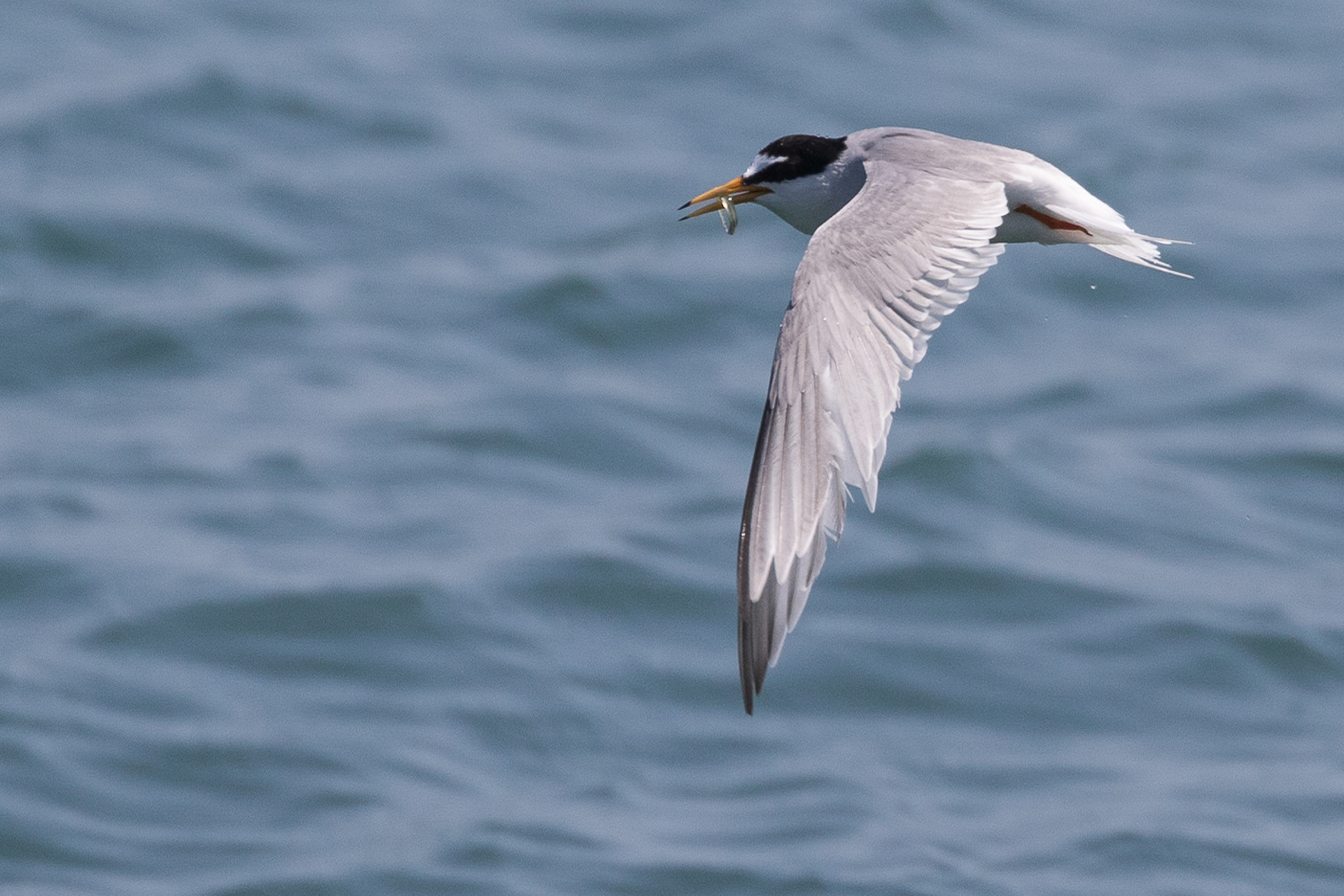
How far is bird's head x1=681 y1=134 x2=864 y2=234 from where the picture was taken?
24.0 feet

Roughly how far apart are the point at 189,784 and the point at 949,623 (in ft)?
17.8

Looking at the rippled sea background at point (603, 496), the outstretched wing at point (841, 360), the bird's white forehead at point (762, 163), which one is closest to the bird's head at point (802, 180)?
the bird's white forehead at point (762, 163)

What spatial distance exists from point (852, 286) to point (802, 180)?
3.67 ft

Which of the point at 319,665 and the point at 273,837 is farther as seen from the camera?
the point at 319,665

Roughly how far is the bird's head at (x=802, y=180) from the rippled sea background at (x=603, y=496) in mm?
6514

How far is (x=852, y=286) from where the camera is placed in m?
6.33

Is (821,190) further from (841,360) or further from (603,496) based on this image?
(603,496)

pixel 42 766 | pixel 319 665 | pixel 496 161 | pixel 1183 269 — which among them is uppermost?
pixel 496 161

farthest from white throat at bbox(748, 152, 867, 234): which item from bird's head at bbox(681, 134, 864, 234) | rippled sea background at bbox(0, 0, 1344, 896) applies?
rippled sea background at bbox(0, 0, 1344, 896)

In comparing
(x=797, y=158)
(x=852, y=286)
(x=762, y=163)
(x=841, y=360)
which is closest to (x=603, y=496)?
(x=762, y=163)

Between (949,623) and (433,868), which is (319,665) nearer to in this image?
(433,868)

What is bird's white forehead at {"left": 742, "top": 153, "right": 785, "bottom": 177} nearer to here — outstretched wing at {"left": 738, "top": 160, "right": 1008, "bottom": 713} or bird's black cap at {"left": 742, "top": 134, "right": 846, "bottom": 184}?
bird's black cap at {"left": 742, "top": 134, "right": 846, "bottom": 184}

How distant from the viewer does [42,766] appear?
13.9m

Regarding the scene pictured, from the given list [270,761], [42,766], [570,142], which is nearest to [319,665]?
[270,761]
